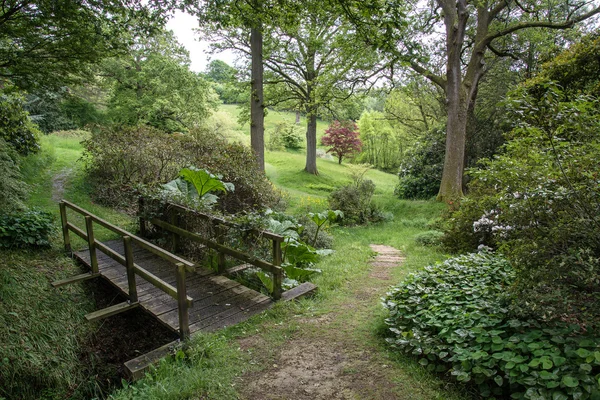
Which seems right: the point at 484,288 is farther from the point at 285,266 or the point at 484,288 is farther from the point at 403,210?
the point at 403,210

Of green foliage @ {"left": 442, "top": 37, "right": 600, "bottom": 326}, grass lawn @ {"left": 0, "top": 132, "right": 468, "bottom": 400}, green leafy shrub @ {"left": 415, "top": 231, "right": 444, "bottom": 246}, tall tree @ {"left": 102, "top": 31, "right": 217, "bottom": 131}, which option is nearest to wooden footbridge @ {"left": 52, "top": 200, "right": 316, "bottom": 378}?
grass lawn @ {"left": 0, "top": 132, "right": 468, "bottom": 400}

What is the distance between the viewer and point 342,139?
29.8 meters

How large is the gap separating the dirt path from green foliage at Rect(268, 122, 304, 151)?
1118 inches

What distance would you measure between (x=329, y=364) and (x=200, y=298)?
2.20 metres

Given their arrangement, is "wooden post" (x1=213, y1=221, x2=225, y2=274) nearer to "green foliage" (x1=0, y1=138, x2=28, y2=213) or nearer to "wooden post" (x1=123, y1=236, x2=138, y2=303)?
"wooden post" (x1=123, y1=236, x2=138, y2=303)

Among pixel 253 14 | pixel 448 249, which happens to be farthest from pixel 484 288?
pixel 253 14

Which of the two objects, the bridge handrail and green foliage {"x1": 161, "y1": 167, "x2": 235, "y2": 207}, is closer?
the bridge handrail

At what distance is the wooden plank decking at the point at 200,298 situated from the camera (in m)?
4.15

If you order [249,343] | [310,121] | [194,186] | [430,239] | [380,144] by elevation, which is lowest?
[430,239]

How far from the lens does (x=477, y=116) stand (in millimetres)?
13734

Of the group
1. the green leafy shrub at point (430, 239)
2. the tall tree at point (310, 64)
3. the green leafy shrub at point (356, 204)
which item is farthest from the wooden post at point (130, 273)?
the tall tree at point (310, 64)

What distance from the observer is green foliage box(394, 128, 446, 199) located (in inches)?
551

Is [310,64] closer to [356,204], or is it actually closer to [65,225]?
[356,204]

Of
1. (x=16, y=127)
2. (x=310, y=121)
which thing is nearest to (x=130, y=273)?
(x=16, y=127)
